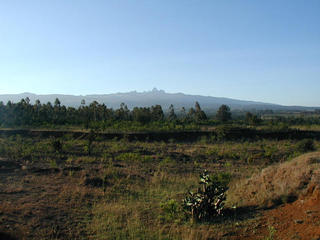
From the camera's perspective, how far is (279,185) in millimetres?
7141

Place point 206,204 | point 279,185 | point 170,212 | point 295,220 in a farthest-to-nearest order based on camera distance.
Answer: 1. point 279,185
2. point 170,212
3. point 206,204
4. point 295,220

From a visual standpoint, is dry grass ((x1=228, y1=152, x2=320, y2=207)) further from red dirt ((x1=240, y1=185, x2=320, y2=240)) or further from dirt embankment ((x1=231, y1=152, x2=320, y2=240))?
red dirt ((x1=240, y1=185, x2=320, y2=240))

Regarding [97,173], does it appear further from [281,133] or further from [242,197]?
[281,133]

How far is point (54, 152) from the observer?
727 inches

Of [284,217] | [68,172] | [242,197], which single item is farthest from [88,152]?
[284,217]

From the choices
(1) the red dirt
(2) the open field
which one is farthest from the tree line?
(1) the red dirt

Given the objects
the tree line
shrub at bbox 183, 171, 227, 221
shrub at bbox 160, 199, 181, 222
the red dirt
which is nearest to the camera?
the red dirt

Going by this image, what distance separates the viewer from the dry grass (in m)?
6.58

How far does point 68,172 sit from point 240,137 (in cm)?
2386

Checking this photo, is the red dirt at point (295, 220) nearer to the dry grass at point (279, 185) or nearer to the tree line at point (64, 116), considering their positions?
the dry grass at point (279, 185)

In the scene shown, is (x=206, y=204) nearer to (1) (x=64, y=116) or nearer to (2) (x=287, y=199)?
(2) (x=287, y=199)

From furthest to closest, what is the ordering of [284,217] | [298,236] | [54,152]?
[54,152], [284,217], [298,236]

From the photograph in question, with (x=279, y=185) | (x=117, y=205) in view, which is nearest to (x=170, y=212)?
(x=117, y=205)

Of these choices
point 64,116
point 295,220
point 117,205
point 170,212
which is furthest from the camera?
point 64,116
